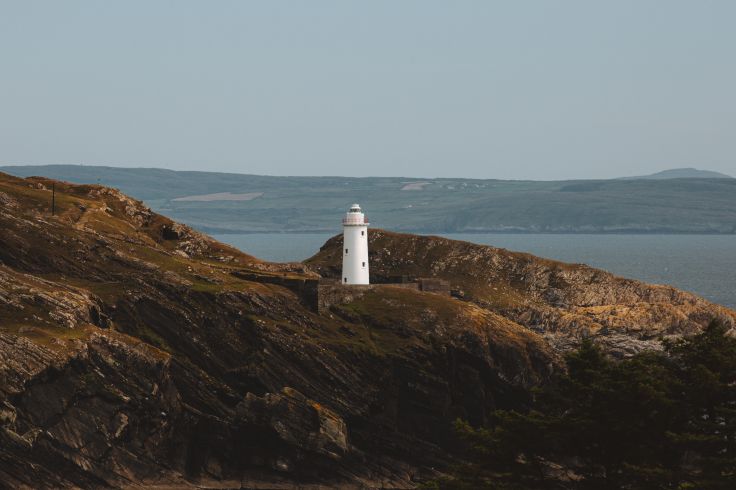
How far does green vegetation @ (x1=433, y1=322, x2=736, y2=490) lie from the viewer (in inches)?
2400

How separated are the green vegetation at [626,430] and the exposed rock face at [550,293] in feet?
185

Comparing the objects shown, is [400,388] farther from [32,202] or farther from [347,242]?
[32,202]

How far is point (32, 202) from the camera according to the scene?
12200cm

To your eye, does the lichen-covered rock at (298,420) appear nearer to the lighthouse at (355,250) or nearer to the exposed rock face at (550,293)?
the lighthouse at (355,250)

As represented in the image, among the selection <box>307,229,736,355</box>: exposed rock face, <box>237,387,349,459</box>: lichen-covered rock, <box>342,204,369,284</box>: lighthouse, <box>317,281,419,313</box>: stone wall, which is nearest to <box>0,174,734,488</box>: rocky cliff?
<box>237,387,349,459</box>: lichen-covered rock

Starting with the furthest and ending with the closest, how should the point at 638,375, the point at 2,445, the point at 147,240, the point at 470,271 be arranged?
the point at 470,271 < the point at 147,240 < the point at 2,445 < the point at 638,375

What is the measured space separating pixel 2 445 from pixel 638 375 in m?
44.8

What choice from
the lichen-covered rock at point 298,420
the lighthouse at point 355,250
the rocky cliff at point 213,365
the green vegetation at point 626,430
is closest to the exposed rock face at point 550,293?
the rocky cliff at point 213,365

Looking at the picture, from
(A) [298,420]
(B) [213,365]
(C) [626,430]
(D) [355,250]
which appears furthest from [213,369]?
(C) [626,430]

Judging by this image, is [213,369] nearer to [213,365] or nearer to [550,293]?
[213,365]

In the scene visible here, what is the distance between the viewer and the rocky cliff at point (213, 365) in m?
91.3

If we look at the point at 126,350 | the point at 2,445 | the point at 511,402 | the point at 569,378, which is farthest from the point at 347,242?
the point at 569,378

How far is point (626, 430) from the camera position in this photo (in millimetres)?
62031

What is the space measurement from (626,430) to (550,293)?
7967cm
